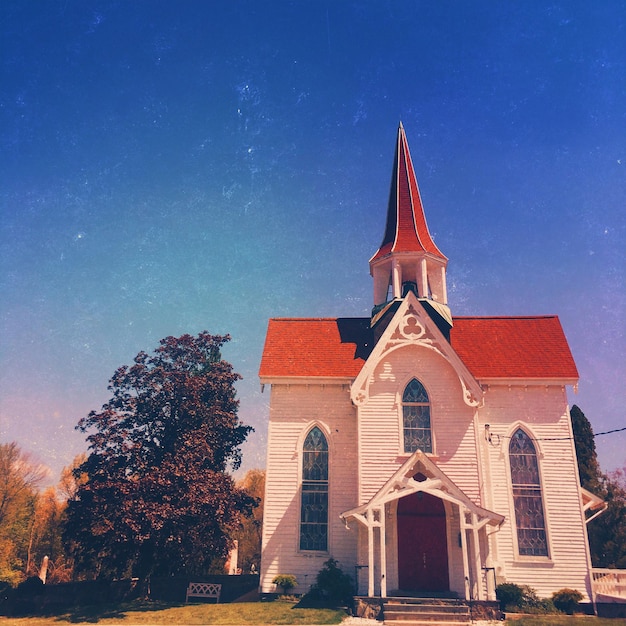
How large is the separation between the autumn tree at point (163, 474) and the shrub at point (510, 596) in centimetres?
964

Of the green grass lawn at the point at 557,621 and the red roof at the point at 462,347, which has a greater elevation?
the red roof at the point at 462,347

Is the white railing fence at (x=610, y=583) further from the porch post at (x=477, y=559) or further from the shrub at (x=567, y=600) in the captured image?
the porch post at (x=477, y=559)

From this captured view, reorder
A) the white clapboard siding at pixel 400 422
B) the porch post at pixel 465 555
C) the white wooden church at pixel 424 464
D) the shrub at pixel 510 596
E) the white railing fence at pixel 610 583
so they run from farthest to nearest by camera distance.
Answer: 1. the white clapboard siding at pixel 400 422
2. the white railing fence at pixel 610 583
3. the white wooden church at pixel 424 464
4. the shrub at pixel 510 596
5. the porch post at pixel 465 555

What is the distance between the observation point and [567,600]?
56.8 ft

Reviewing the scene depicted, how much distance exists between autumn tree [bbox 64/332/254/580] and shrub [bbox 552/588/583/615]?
11.6m

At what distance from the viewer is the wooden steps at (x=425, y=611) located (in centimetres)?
1476

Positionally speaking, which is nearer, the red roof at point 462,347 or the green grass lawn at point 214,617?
the green grass lawn at point 214,617

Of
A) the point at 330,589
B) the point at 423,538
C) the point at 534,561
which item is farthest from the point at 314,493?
the point at 534,561

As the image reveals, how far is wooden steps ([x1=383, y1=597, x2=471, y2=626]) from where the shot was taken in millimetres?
14758

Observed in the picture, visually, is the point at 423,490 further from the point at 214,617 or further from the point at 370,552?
the point at 214,617

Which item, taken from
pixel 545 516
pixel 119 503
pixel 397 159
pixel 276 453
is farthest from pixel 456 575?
pixel 397 159

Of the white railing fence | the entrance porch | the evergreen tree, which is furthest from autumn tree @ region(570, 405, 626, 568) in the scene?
the entrance porch

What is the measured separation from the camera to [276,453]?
2030cm

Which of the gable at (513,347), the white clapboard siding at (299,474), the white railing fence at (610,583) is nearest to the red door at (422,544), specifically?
the white clapboard siding at (299,474)
